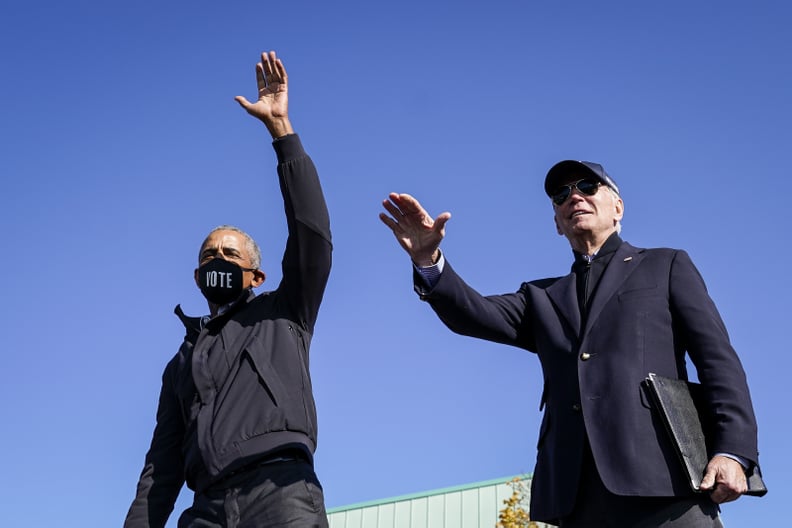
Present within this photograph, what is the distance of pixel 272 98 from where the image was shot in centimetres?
530

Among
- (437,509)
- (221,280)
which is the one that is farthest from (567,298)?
(437,509)

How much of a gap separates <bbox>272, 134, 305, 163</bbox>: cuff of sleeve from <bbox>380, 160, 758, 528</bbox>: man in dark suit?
0.73 m

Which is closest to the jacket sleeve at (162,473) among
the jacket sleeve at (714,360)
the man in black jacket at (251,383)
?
the man in black jacket at (251,383)

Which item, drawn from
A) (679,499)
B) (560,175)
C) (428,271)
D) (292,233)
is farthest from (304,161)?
(679,499)

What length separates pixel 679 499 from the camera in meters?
3.76

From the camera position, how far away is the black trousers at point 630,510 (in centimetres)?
373

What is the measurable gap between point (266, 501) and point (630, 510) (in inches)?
63.7

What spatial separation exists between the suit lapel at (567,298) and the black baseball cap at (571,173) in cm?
47

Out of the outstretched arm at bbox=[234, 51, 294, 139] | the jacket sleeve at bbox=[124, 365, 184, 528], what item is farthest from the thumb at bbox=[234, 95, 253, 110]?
the jacket sleeve at bbox=[124, 365, 184, 528]

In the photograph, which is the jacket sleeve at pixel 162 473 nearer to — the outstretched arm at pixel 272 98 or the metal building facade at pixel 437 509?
the outstretched arm at pixel 272 98

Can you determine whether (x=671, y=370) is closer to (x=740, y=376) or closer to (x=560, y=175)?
(x=740, y=376)

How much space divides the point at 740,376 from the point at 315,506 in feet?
6.47

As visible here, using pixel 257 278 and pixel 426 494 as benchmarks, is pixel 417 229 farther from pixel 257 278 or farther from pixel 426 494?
pixel 426 494

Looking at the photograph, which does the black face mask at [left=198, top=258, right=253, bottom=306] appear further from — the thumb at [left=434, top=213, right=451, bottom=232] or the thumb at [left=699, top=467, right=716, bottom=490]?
the thumb at [left=699, top=467, right=716, bottom=490]
